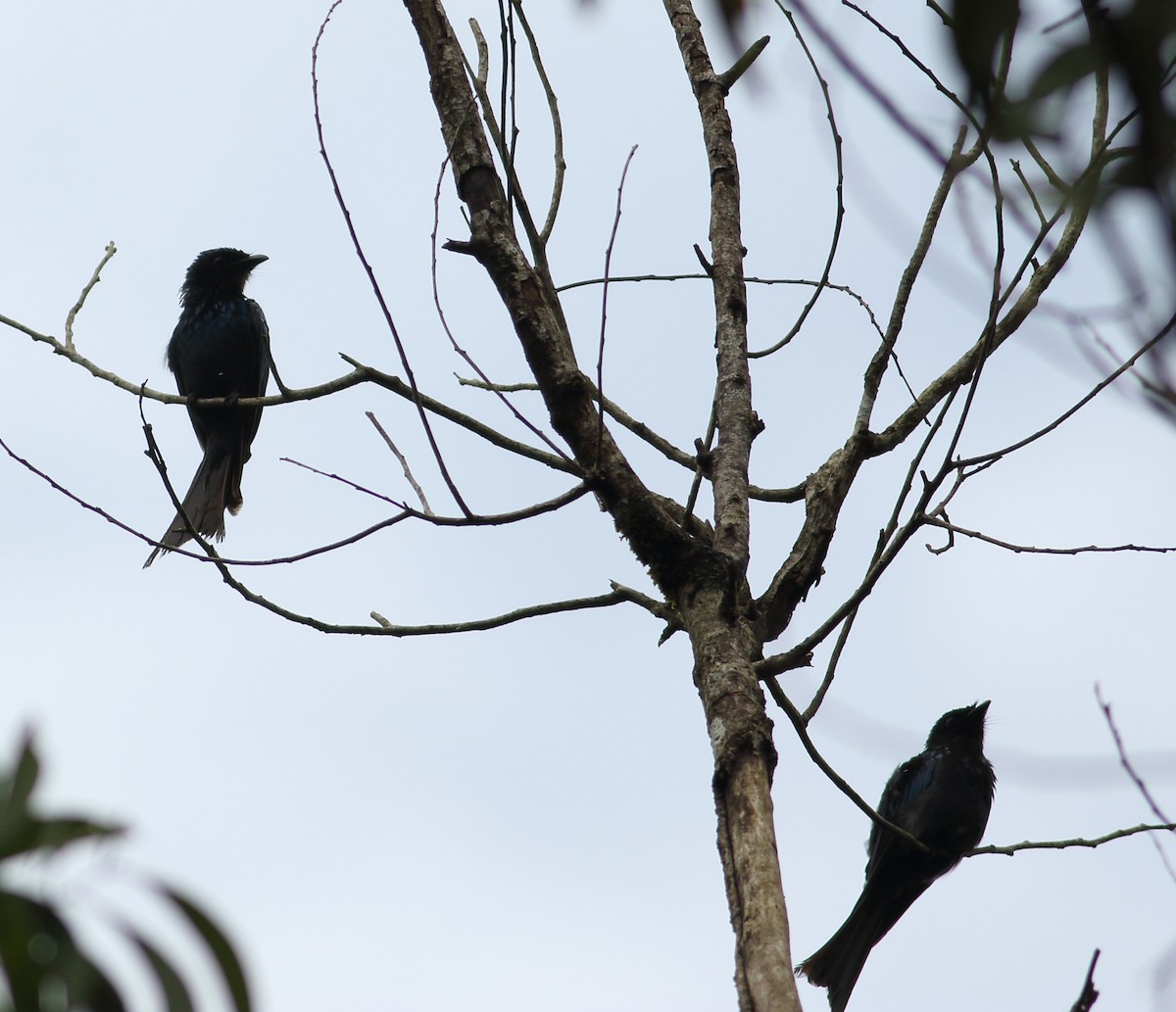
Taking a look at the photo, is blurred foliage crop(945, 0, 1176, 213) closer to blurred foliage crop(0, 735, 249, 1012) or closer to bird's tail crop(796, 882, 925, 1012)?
blurred foliage crop(0, 735, 249, 1012)

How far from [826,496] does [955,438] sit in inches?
26.7

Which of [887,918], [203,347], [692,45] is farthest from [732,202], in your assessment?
[203,347]

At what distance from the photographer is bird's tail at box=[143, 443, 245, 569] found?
7.39 meters

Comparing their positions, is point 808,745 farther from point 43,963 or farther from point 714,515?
point 43,963

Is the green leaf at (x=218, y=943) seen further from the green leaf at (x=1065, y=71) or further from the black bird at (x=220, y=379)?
the black bird at (x=220, y=379)

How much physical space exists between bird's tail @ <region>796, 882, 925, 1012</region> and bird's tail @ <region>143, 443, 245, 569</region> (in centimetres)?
408

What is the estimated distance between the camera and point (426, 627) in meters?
3.05

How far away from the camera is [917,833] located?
215 inches

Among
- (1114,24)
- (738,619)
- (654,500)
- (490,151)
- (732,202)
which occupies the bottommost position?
(1114,24)

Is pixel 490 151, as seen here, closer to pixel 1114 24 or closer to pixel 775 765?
pixel 775 765

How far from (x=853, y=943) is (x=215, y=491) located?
4362 millimetres

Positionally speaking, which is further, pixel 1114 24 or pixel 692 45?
pixel 692 45

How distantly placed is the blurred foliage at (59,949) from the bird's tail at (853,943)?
405 cm

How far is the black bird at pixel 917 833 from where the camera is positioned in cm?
484
